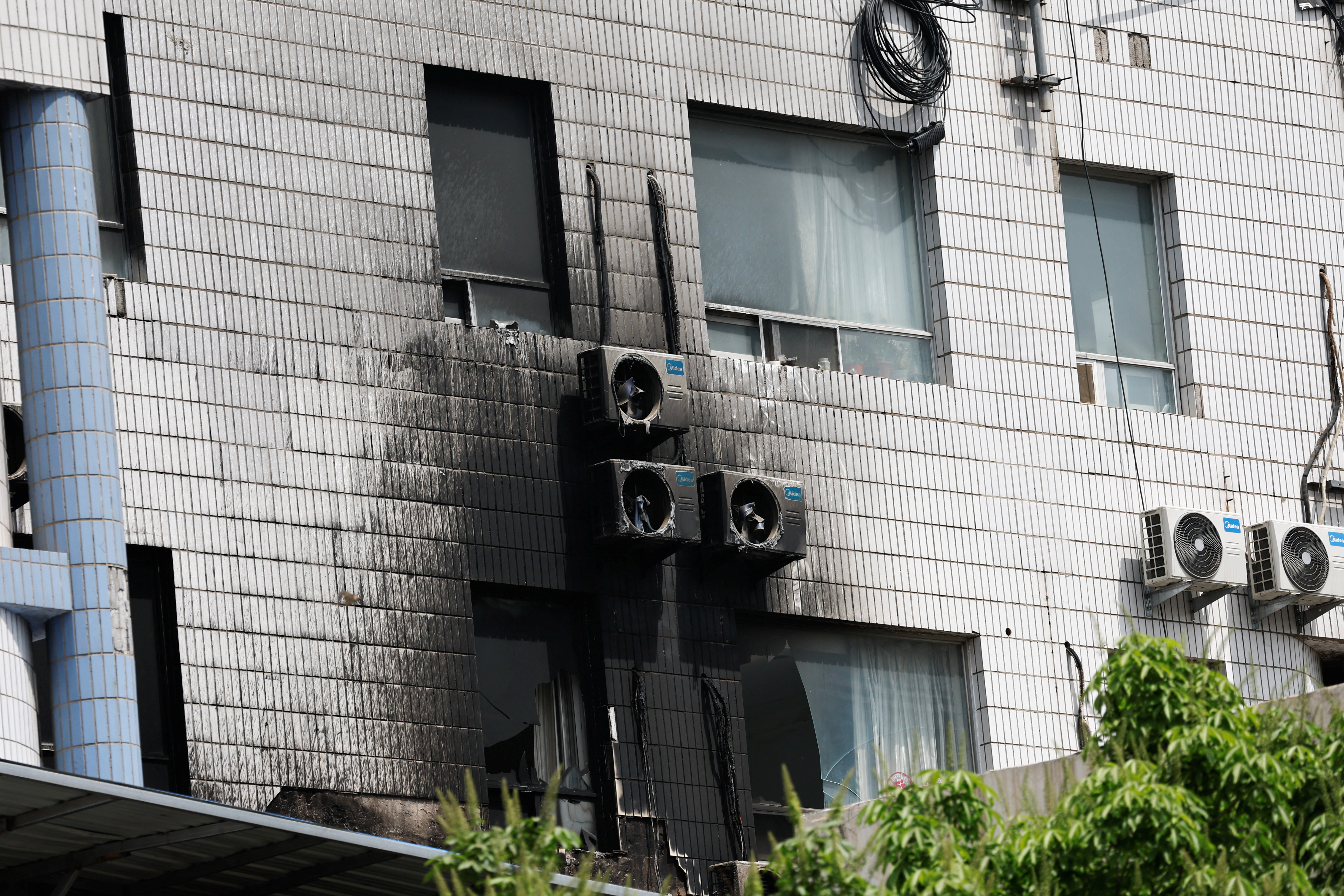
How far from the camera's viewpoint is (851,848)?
9.79 m

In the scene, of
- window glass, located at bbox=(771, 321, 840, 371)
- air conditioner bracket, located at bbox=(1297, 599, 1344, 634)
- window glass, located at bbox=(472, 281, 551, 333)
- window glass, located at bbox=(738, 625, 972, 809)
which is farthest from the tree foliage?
air conditioner bracket, located at bbox=(1297, 599, 1344, 634)

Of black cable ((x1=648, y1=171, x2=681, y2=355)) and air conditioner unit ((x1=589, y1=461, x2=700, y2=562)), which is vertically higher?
black cable ((x1=648, y1=171, x2=681, y2=355))

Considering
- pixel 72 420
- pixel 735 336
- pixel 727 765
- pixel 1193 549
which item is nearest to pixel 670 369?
pixel 735 336

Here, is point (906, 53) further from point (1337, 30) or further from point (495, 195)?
point (1337, 30)

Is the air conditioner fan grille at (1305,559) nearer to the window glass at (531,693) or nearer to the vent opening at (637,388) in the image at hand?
the vent opening at (637,388)

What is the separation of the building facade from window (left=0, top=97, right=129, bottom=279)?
35 mm

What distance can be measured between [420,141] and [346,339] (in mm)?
1664

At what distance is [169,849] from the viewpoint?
12.5 meters

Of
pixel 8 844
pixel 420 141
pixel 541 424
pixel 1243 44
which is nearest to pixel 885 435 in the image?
pixel 541 424

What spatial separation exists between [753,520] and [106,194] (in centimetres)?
506

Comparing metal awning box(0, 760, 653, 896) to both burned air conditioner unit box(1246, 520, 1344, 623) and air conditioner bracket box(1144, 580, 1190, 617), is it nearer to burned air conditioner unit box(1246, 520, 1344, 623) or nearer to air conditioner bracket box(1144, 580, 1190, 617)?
air conditioner bracket box(1144, 580, 1190, 617)

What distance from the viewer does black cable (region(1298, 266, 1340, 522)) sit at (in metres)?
20.6

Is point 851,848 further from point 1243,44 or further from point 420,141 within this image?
point 1243,44

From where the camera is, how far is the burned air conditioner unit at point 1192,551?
19.4m
